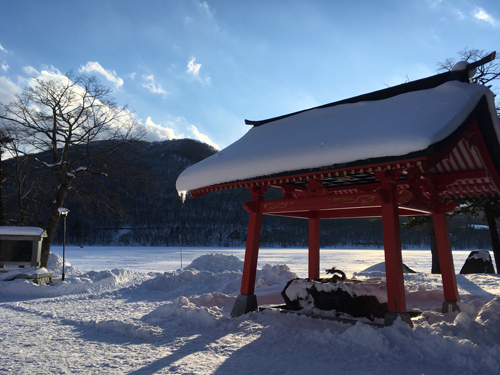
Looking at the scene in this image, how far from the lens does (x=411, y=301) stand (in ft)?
28.8

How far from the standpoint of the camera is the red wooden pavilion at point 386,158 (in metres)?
4.47

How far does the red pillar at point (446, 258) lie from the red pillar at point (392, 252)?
2129 mm

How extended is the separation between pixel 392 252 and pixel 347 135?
1.98m

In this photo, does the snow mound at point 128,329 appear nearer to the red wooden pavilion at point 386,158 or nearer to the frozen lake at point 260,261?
the red wooden pavilion at point 386,158

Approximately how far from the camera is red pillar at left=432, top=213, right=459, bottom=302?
6.70 m

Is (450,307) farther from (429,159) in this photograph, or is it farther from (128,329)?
(128,329)

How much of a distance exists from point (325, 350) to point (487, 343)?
2327mm

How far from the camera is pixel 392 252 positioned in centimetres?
519

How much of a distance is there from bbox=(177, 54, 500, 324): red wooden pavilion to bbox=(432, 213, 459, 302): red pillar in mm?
20

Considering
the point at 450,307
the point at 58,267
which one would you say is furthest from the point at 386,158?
the point at 58,267

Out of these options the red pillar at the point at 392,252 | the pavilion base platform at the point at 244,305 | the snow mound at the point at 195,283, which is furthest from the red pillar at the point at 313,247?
the red pillar at the point at 392,252

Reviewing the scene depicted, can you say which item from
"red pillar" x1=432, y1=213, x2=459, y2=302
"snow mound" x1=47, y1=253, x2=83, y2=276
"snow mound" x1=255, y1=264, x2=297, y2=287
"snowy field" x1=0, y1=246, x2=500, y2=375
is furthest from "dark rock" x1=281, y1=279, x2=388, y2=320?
"snow mound" x1=47, y1=253, x2=83, y2=276

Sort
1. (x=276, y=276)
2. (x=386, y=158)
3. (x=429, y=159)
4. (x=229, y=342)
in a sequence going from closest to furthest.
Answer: (x=429, y=159), (x=386, y=158), (x=229, y=342), (x=276, y=276)

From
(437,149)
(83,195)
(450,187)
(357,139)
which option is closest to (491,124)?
(437,149)
